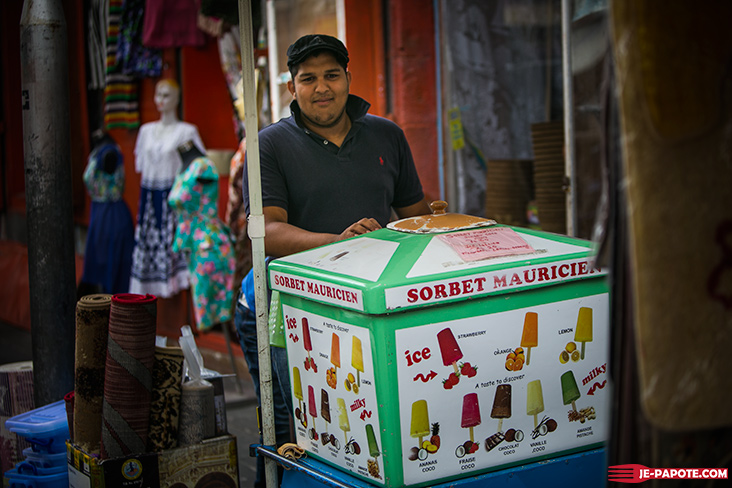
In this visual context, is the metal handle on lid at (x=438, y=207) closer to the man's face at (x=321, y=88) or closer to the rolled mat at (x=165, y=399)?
the man's face at (x=321, y=88)

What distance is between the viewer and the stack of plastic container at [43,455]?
8.63 ft

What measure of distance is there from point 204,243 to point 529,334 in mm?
3443

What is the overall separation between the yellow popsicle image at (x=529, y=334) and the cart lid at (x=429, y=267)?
0.26 ft

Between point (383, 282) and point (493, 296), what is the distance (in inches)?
11.4

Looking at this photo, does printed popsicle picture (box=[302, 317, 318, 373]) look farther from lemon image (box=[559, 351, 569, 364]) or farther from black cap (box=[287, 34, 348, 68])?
black cap (box=[287, 34, 348, 68])

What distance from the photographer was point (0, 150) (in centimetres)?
1043

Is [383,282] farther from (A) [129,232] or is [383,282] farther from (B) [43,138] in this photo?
(A) [129,232]

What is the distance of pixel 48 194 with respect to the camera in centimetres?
312

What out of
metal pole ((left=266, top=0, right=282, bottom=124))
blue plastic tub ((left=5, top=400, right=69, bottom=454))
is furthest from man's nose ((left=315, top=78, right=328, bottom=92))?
metal pole ((left=266, top=0, right=282, bottom=124))

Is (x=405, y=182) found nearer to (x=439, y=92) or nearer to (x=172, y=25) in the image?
(x=439, y=92)

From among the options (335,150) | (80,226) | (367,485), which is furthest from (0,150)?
(367,485)

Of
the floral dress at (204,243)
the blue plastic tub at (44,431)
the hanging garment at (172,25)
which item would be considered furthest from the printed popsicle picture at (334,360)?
the hanging garment at (172,25)

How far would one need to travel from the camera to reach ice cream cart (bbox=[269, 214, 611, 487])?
175 centimetres

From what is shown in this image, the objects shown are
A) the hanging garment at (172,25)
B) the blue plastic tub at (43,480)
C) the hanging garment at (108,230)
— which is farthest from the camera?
the hanging garment at (108,230)
